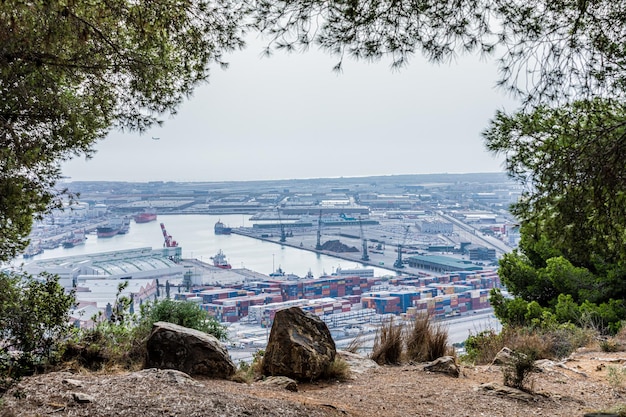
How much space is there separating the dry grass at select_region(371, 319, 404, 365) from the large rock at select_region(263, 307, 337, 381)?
1188mm

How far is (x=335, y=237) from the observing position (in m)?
22.2

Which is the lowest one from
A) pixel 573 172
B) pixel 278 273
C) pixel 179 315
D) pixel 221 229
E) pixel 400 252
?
pixel 278 273

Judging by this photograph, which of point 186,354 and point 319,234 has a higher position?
point 186,354

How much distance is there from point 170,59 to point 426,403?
390cm

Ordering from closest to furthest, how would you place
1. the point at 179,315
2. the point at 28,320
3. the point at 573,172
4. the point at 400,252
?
the point at 28,320, the point at 573,172, the point at 179,315, the point at 400,252

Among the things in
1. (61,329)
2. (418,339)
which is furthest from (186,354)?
(418,339)

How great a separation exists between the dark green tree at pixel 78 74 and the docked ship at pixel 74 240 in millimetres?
12085

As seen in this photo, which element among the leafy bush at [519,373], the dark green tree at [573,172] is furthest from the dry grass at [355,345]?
the dark green tree at [573,172]

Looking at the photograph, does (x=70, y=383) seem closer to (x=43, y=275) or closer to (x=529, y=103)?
(x=43, y=275)

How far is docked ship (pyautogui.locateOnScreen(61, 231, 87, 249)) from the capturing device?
16034 mm

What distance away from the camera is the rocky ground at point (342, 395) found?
4230 millimetres

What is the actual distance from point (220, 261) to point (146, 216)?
381cm

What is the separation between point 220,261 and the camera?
18.8m

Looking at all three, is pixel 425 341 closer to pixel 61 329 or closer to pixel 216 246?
pixel 61 329
